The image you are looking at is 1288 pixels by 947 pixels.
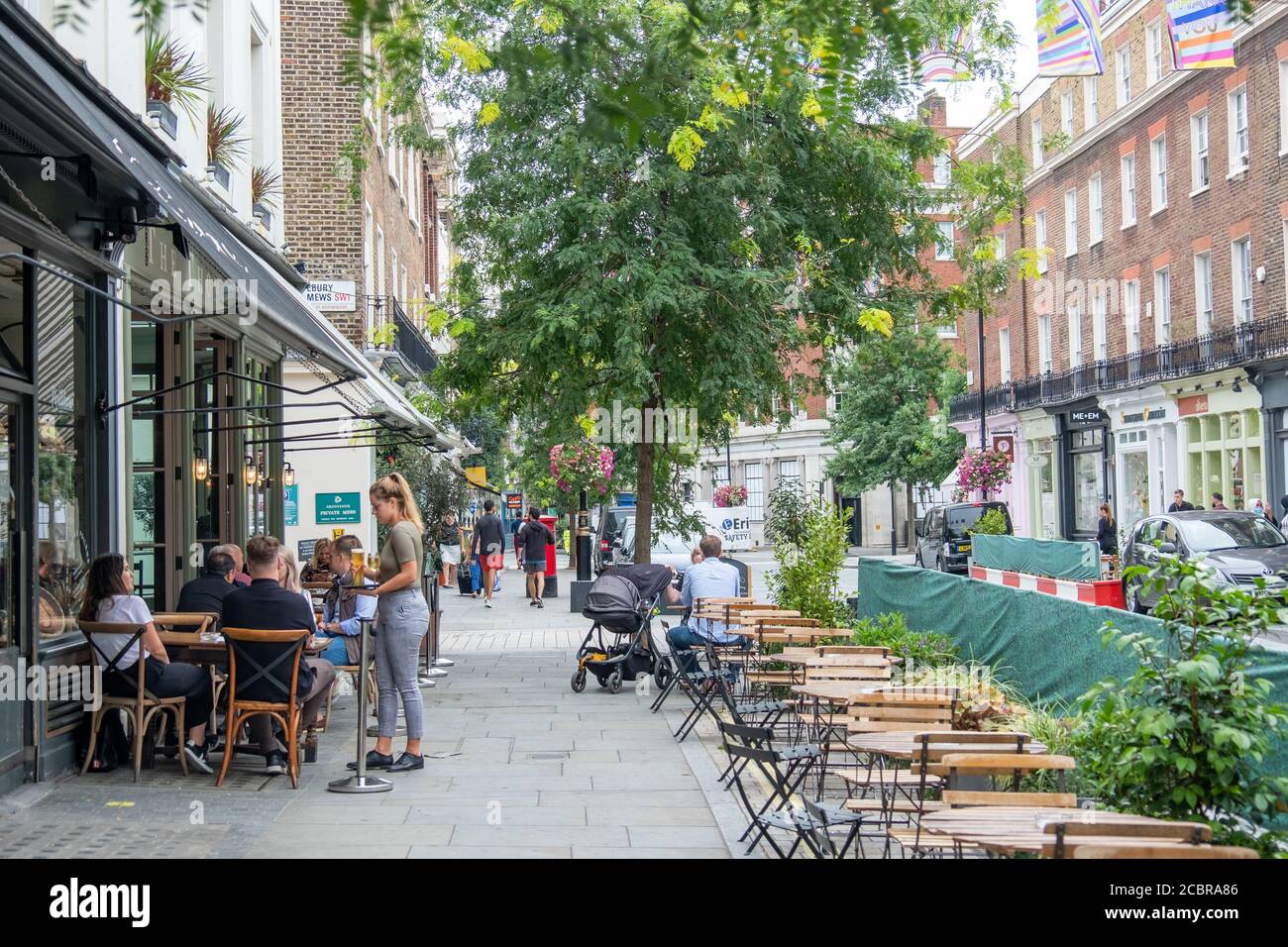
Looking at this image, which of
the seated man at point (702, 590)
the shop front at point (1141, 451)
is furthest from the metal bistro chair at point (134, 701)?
the shop front at point (1141, 451)

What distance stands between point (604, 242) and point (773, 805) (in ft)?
26.3

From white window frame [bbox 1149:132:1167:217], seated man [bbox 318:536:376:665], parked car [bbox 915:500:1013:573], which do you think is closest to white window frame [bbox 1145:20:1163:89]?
white window frame [bbox 1149:132:1167:217]

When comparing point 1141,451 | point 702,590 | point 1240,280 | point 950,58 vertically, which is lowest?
point 702,590

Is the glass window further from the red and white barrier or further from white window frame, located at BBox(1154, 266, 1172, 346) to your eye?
white window frame, located at BBox(1154, 266, 1172, 346)

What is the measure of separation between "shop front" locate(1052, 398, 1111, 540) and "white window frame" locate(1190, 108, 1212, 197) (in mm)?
8616

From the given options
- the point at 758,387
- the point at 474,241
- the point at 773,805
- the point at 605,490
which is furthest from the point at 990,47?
the point at 605,490

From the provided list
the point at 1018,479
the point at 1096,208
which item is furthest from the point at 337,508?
the point at 1018,479

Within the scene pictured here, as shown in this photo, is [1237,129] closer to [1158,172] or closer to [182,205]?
[1158,172]

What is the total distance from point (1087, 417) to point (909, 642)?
112 ft

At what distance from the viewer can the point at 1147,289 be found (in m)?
40.3

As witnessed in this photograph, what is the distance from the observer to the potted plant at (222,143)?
1470 centimetres

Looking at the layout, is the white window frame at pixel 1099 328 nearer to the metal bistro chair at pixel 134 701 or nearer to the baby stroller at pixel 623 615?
the baby stroller at pixel 623 615

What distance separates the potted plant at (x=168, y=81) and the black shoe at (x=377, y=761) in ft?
19.5

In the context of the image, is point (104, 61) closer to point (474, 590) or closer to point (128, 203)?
point (128, 203)
